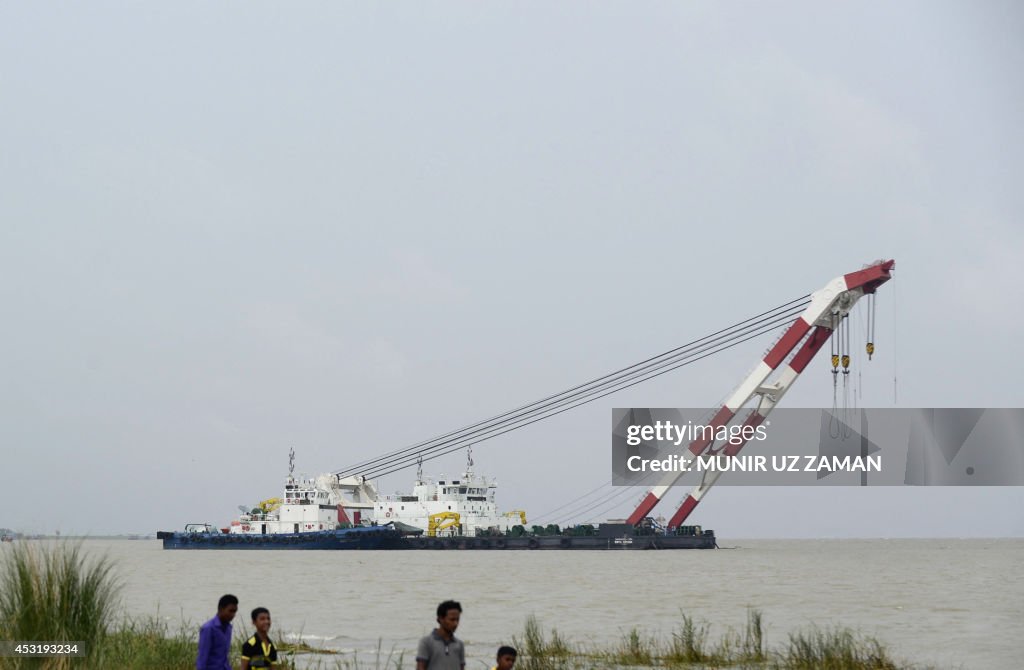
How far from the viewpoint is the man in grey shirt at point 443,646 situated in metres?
7.66

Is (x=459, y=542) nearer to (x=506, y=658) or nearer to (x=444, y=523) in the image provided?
(x=444, y=523)

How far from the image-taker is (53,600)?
34.3 ft

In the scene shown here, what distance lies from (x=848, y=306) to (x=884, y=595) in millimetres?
24862

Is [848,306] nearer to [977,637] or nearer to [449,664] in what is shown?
[977,637]

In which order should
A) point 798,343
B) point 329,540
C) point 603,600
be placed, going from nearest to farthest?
point 603,600, point 798,343, point 329,540

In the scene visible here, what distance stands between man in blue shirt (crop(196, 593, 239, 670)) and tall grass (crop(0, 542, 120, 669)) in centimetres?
241

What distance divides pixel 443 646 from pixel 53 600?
4.71 m

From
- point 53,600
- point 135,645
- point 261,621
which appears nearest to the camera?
point 261,621

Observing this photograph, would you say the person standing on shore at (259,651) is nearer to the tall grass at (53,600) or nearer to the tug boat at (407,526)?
the tall grass at (53,600)

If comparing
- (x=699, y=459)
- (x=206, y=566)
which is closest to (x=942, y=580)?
(x=699, y=459)

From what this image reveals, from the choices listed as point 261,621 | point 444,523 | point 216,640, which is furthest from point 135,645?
point 444,523

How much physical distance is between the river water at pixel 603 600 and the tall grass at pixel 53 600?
0.92 m

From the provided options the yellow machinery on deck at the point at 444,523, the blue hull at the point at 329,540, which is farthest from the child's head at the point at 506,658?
the yellow machinery on deck at the point at 444,523

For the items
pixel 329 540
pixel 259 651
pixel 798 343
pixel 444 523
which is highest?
pixel 798 343
